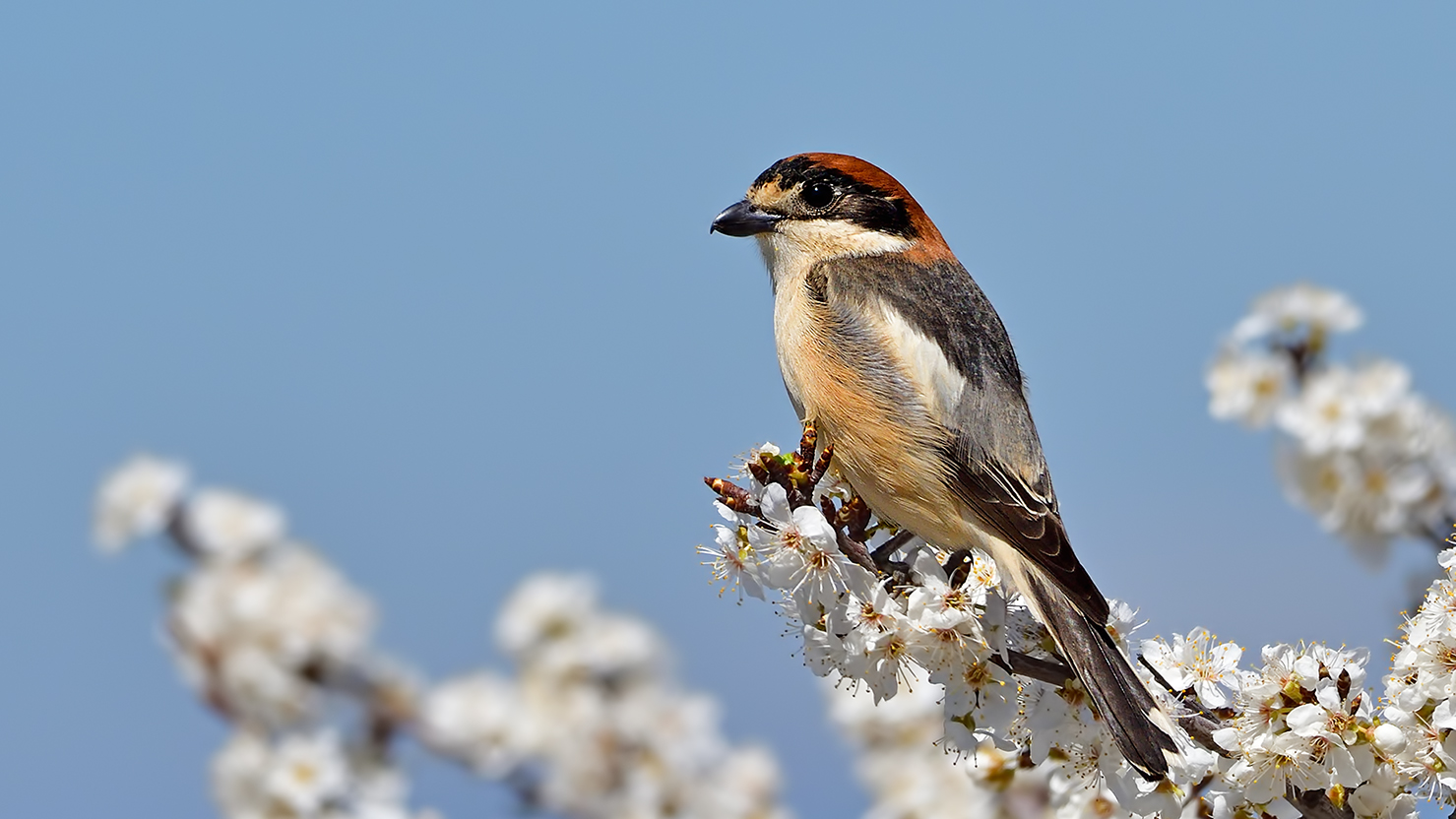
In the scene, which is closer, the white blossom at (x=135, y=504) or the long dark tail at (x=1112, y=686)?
the long dark tail at (x=1112, y=686)

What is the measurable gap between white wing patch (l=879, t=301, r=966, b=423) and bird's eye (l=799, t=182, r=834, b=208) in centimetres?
58

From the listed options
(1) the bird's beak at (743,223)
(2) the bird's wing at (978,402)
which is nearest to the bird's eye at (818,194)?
(1) the bird's beak at (743,223)

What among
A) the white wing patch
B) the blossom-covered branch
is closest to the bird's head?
the white wing patch

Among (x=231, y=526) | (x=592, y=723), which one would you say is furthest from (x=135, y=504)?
(x=592, y=723)

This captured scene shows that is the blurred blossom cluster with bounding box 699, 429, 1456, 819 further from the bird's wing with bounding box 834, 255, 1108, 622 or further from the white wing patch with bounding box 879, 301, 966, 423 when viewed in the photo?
the white wing patch with bounding box 879, 301, 966, 423

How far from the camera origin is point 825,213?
396 cm

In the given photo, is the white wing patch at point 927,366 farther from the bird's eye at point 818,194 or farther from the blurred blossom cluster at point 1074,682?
the bird's eye at point 818,194

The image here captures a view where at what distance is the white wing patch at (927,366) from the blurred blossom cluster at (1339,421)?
262cm

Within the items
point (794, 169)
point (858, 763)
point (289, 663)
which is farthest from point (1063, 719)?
point (289, 663)

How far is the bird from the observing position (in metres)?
2.80

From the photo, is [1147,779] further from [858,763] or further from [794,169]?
[858,763]

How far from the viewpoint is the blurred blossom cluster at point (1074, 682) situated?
8.44 feet

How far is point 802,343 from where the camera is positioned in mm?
3568

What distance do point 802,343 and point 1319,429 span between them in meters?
2.92
